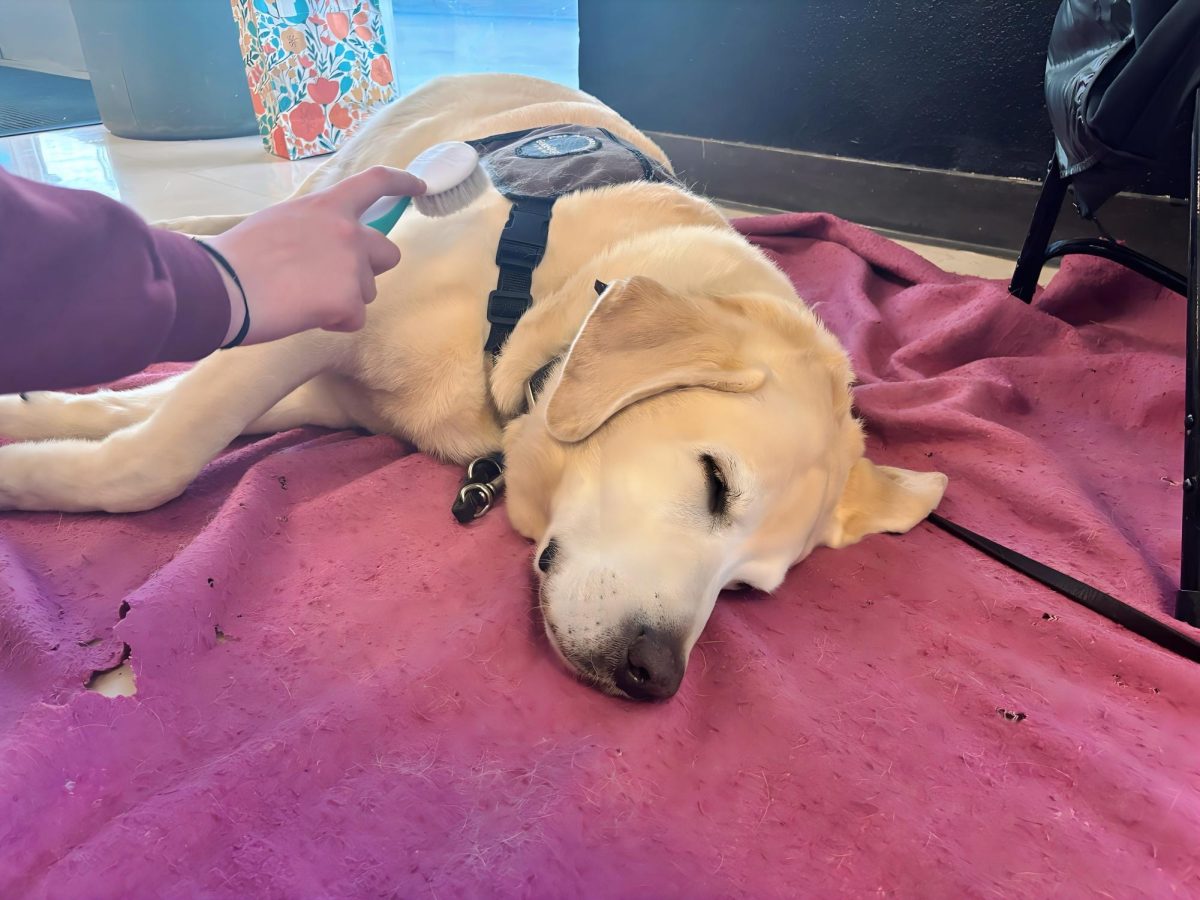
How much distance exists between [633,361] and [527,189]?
0.52 m

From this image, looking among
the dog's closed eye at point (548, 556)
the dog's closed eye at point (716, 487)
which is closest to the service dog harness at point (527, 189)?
the dog's closed eye at point (548, 556)

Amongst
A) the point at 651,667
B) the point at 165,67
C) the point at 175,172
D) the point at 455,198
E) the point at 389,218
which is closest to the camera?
the point at 651,667

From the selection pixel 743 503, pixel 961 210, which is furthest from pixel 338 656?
pixel 961 210

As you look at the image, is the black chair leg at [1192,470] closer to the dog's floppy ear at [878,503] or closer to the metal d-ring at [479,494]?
the dog's floppy ear at [878,503]

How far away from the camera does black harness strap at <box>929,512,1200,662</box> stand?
1.28 metres

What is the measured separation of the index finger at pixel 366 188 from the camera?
1.03m

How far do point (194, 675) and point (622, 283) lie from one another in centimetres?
80

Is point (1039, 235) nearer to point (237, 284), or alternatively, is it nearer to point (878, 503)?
point (878, 503)

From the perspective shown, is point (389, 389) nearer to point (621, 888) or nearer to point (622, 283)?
point (622, 283)

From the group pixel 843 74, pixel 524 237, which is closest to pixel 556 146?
pixel 524 237

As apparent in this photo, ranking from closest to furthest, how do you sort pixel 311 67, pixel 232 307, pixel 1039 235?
1. pixel 232 307
2. pixel 1039 235
3. pixel 311 67

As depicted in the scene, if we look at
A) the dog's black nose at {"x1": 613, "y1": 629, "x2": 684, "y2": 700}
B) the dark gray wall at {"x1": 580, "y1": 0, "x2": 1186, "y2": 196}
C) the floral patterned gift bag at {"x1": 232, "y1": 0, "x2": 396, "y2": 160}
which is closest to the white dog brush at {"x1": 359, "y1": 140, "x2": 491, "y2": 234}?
the dog's black nose at {"x1": 613, "y1": 629, "x2": 684, "y2": 700}

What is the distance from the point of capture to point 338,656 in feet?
3.59

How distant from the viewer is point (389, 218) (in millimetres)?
1259
